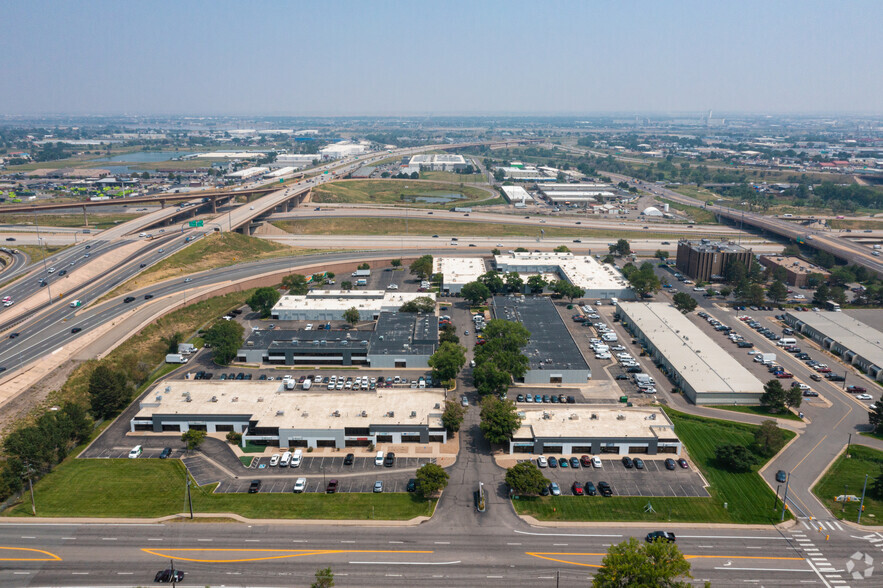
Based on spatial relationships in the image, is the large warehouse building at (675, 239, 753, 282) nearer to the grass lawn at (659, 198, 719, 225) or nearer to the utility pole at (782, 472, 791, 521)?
the grass lawn at (659, 198, 719, 225)

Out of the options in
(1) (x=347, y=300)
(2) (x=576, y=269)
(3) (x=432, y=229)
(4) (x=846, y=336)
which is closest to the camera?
(4) (x=846, y=336)

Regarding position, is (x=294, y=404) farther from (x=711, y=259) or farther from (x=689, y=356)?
(x=711, y=259)

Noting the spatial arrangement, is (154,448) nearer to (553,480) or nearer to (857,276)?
(553,480)

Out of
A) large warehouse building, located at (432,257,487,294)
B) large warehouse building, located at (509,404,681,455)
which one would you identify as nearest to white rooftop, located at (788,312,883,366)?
large warehouse building, located at (509,404,681,455)

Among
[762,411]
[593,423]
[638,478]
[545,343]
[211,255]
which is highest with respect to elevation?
[211,255]

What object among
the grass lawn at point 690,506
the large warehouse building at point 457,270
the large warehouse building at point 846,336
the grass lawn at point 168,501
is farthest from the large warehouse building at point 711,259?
the grass lawn at point 168,501

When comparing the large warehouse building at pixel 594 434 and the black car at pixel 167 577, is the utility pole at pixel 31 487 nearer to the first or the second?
the black car at pixel 167 577

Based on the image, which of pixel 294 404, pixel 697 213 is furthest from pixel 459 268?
pixel 697 213
